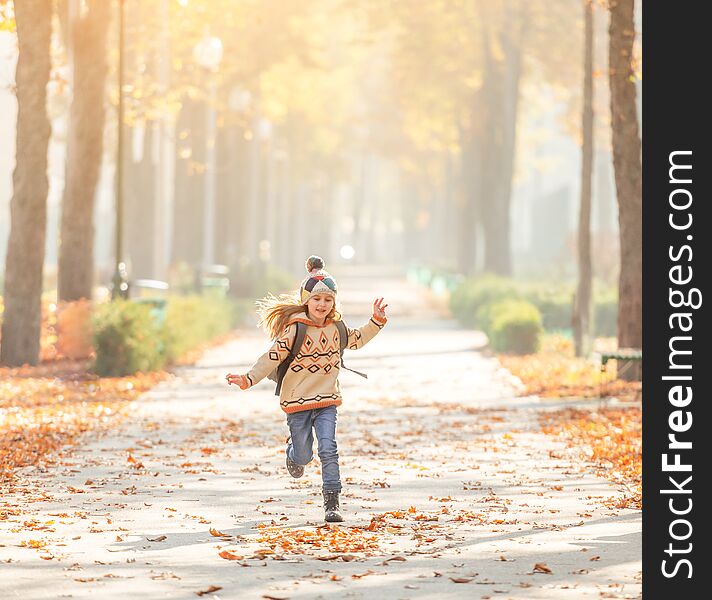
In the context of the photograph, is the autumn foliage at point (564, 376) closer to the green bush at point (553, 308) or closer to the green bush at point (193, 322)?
the green bush at point (193, 322)

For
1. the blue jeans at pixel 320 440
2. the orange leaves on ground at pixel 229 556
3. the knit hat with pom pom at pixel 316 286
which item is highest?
the knit hat with pom pom at pixel 316 286

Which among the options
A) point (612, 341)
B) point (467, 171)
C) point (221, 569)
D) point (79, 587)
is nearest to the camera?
point (79, 587)

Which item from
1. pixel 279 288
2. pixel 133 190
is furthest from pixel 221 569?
pixel 279 288

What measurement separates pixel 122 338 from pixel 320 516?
499 inches

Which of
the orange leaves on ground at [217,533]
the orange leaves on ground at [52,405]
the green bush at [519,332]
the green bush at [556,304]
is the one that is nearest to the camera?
the orange leaves on ground at [217,533]

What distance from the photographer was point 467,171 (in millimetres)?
57125

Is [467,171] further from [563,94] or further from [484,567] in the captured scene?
[484,567]

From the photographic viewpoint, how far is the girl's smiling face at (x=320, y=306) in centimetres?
1076

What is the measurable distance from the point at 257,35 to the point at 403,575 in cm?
3979

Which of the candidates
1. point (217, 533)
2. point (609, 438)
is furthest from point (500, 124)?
point (217, 533)

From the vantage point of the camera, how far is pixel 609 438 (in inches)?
634

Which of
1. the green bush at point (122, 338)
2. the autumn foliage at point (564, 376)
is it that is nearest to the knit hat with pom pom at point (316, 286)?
the autumn foliage at point (564, 376)

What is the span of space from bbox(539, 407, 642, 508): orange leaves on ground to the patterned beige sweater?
2.19 meters

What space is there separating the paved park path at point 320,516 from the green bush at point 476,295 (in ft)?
59.3
